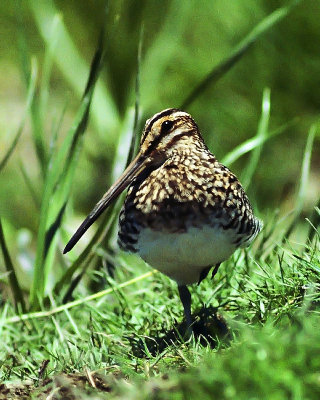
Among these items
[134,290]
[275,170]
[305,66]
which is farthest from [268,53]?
[134,290]

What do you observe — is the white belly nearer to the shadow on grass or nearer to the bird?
the bird

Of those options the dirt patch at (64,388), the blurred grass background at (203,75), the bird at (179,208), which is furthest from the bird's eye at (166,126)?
the blurred grass background at (203,75)

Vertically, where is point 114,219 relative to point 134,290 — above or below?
above

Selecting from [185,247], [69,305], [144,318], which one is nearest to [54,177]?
[69,305]

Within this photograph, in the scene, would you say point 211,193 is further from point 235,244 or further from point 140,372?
point 140,372

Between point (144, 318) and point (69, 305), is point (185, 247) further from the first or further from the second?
point (69, 305)

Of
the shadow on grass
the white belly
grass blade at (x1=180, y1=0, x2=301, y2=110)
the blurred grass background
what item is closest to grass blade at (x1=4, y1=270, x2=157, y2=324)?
the shadow on grass

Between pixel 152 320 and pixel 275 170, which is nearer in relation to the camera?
pixel 152 320

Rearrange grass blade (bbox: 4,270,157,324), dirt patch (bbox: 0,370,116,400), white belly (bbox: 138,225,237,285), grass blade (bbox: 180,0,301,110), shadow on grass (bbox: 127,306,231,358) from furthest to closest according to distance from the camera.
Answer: grass blade (bbox: 180,0,301,110)
grass blade (bbox: 4,270,157,324)
shadow on grass (bbox: 127,306,231,358)
white belly (bbox: 138,225,237,285)
dirt patch (bbox: 0,370,116,400)
